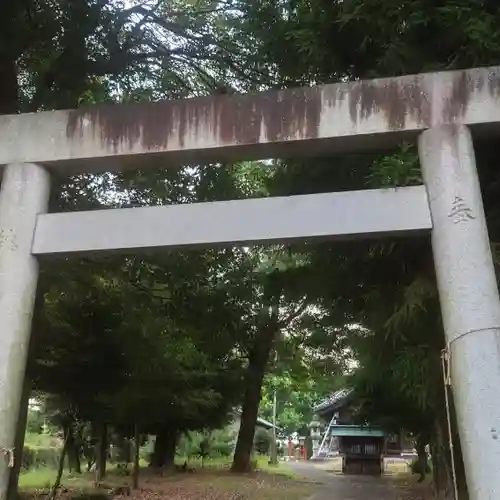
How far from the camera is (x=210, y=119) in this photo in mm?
4680

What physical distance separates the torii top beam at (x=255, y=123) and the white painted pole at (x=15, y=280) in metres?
0.19

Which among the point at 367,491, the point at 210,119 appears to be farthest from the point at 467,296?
the point at 367,491

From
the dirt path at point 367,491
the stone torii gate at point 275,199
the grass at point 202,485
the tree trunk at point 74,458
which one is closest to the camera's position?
the stone torii gate at point 275,199

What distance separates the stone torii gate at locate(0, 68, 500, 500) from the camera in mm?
4059

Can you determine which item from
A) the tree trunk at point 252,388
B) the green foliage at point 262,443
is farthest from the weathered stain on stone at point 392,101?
the green foliage at point 262,443

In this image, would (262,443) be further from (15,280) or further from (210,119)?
(210,119)

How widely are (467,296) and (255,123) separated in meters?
1.98

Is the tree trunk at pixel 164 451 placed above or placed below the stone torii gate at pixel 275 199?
below

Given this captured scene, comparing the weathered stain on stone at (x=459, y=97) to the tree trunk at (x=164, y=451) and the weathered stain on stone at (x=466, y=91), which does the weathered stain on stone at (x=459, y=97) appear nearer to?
the weathered stain on stone at (x=466, y=91)

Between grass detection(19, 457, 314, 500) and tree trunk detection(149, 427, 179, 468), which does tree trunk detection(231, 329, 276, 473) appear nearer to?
grass detection(19, 457, 314, 500)

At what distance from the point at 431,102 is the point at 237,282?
6379mm

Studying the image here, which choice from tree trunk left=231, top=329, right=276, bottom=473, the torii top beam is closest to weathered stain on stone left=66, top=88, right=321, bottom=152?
the torii top beam

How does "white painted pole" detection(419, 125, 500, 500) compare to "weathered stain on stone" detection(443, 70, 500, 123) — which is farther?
"weathered stain on stone" detection(443, 70, 500, 123)

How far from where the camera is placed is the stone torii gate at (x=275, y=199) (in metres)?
4.06
